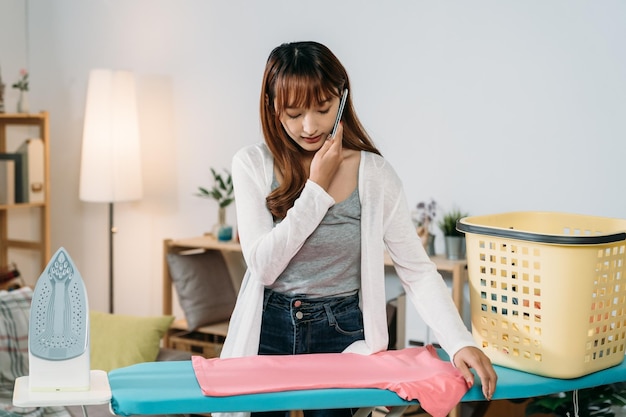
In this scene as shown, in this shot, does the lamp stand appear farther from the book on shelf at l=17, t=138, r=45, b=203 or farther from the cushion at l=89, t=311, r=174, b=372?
the cushion at l=89, t=311, r=174, b=372

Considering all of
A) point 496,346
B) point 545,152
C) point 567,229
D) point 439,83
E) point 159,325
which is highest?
point 439,83

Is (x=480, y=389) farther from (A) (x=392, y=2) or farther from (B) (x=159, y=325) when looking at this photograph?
(A) (x=392, y=2)

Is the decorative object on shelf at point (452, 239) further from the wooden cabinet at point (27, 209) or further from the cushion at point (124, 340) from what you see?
the wooden cabinet at point (27, 209)

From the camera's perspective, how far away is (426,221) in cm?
332

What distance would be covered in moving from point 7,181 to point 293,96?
2.78 m

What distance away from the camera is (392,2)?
3420 mm

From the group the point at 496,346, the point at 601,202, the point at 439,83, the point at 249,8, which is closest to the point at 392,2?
the point at 439,83

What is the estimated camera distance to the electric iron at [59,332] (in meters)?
1.36

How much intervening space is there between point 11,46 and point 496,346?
346 cm

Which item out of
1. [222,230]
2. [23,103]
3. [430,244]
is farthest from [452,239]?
[23,103]

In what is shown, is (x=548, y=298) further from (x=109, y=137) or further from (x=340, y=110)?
(x=109, y=137)

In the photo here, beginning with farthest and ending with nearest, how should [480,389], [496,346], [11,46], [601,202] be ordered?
[11,46] < [601,202] < [496,346] < [480,389]

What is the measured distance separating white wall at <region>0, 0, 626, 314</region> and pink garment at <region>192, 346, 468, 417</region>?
5.67ft

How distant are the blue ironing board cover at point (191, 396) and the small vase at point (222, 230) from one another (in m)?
2.13
